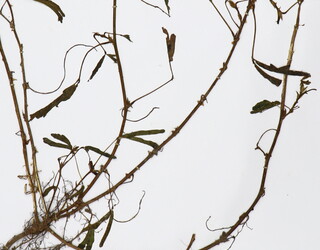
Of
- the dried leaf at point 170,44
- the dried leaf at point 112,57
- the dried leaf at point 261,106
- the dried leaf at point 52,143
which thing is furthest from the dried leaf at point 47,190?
the dried leaf at point 261,106

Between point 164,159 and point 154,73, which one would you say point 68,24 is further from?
point 164,159

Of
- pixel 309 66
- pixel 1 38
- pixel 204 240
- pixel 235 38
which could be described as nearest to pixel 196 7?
pixel 235 38

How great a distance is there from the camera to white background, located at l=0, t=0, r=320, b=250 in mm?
1528

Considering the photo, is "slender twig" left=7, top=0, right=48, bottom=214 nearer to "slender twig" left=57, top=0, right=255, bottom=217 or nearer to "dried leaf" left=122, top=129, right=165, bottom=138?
"slender twig" left=57, top=0, right=255, bottom=217

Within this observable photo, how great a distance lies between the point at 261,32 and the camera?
1538mm

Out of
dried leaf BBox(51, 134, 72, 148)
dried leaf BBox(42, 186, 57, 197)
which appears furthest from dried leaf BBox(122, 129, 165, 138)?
dried leaf BBox(42, 186, 57, 197)

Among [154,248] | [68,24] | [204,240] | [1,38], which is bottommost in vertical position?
[154,248]

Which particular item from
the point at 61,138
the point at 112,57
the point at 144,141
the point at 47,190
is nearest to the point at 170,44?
the point at 112,57

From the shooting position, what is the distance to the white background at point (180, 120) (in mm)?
1528

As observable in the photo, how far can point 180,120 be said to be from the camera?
1.54 meters

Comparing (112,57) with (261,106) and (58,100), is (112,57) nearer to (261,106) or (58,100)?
(58,100)

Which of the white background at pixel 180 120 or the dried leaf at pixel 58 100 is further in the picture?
the white background at pixel 180 120

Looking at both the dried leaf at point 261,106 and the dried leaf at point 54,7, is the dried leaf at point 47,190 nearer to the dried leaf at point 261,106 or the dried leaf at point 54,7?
the dried leaf at point 54,7

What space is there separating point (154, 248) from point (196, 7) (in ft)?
2.79
